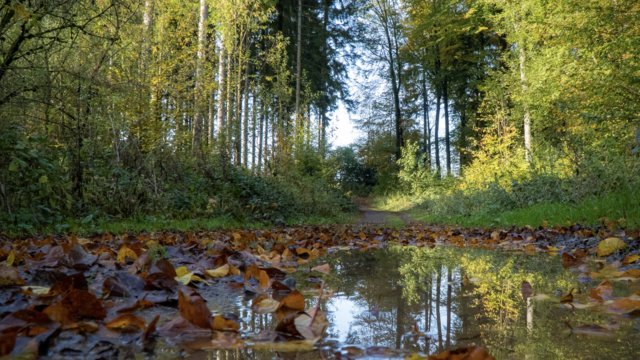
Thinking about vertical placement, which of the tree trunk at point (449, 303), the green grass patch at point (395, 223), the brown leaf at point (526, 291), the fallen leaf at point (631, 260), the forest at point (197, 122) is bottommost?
the green grass patch at point (395, 223)

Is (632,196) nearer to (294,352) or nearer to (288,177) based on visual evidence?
(294,352)

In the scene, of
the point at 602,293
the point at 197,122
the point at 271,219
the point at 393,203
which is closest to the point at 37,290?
the point at 602,293

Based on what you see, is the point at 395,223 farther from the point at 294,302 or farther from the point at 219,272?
the point at 294,302

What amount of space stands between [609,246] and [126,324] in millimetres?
3590

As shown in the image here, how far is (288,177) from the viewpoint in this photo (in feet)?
50.0

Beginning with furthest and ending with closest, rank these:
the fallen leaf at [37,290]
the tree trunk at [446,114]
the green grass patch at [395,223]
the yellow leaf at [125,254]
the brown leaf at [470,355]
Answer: the tree trunk at [446,114], the green grass patch at [395,223], the yellow leaf at [125,254], the fallen leaf at [37,290], the brown leaf at [470,355]

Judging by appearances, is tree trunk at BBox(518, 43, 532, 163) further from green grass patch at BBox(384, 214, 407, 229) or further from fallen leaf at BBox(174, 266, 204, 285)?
fallen leaf at BBox(174, 266, 204, 285)

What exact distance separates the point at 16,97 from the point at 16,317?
6114mm

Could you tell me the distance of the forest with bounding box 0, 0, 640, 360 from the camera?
132cm

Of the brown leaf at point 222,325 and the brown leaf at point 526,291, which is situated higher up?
the brown leaf at point 222,325

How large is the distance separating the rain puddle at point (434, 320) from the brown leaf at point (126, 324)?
0.10 meters

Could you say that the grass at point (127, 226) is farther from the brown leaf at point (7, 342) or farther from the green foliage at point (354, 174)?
the green foliage at point (354, 174)

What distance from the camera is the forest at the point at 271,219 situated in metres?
1.32

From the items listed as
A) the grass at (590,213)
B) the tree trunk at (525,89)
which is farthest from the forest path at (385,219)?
the tree trunk at (525,89)
